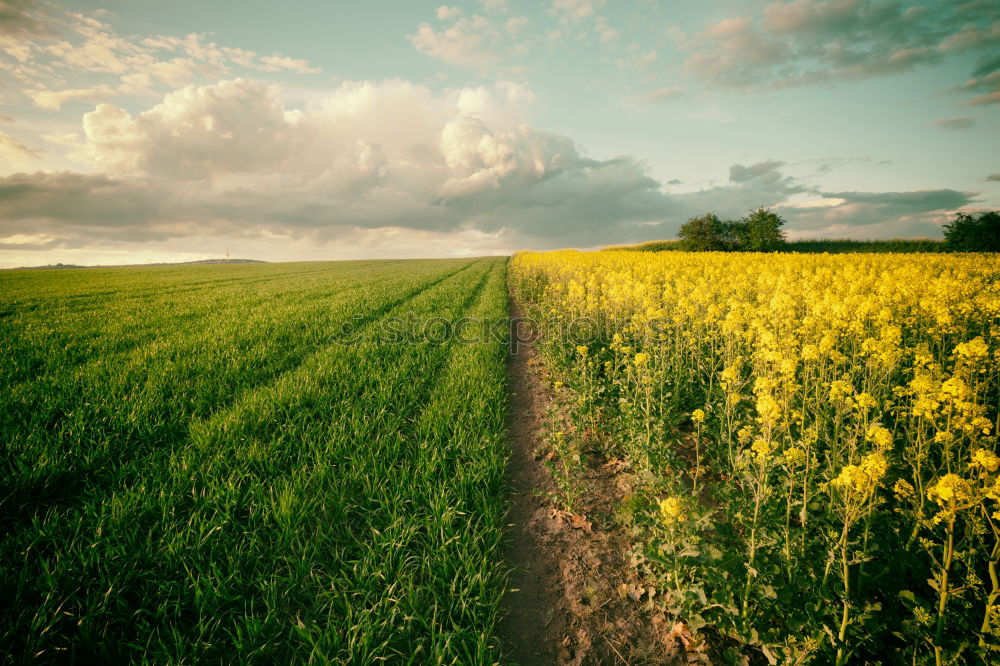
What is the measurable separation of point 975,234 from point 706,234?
2999 cm

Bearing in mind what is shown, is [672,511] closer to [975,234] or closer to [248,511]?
[248,511]

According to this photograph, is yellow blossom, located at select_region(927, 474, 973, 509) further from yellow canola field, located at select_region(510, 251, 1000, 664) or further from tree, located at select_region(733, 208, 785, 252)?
tree, located at select_region(733, 208, 785, 252)

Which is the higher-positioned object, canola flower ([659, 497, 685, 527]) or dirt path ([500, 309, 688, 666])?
canola flower ([659, 497, 685, 527])

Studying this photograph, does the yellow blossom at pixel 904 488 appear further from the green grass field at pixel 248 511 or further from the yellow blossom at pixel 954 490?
the green grass field at pixel 248 511

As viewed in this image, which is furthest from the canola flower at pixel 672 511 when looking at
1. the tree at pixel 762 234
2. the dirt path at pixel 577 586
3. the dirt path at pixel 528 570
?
the tree at pixel 762 234

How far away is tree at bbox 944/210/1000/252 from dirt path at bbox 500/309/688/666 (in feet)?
136

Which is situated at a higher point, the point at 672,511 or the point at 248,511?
the point at 672,511

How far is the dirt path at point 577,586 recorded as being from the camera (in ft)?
8.17

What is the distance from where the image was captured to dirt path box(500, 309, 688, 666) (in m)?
2.49

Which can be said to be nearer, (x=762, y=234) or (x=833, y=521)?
(x=833, y=521)

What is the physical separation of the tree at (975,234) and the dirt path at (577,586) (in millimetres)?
41535

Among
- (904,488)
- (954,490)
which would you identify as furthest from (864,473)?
(904,488)

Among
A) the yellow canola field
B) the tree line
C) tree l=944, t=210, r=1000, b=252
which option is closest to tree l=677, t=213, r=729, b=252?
the tree line

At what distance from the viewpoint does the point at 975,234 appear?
2778cm
